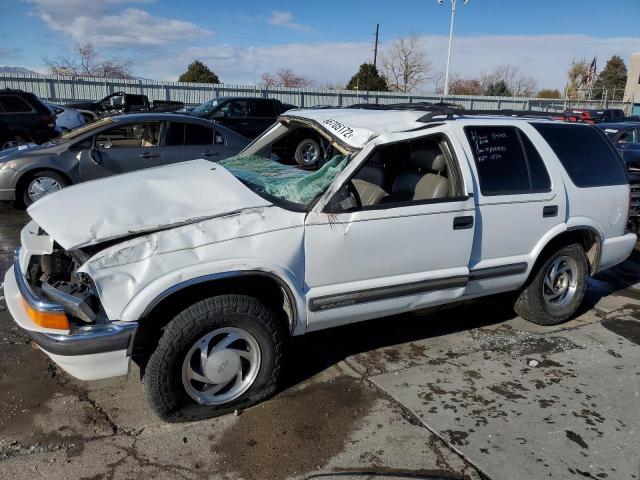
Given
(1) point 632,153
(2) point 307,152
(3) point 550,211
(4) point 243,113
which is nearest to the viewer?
(3) point 550,211

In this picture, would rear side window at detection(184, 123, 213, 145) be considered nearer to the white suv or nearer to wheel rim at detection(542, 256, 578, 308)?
the white suv

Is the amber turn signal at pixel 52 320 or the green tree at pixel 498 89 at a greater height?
the green tree at pixel 498 89

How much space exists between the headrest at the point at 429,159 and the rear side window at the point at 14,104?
1083 centimetres

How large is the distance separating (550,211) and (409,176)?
46.4 inches

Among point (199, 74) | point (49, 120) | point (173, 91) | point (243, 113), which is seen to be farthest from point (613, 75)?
point (49, 120)

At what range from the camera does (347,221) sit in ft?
10.8

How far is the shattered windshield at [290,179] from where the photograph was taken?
3.39m

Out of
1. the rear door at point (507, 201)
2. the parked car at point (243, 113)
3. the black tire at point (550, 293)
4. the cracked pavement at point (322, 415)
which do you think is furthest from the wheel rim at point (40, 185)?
the parked car at point (243, 113)

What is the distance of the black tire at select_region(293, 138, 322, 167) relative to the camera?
15.6 ft

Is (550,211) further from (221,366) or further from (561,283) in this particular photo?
A: (221,366)

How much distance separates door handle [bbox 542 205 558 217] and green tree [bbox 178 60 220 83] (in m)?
41.0

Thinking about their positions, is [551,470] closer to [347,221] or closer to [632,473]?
[632,473]

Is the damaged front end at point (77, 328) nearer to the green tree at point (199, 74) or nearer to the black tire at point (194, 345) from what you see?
the black tire at point (194, 345)

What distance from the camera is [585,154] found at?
470 centimetres
